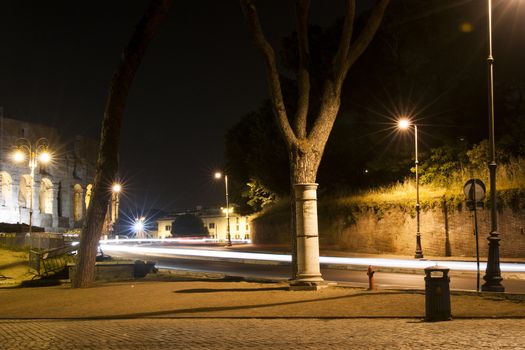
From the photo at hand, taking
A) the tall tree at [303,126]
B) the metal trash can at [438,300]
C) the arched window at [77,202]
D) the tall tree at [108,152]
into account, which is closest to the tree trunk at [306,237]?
the tall tree at [303,126]

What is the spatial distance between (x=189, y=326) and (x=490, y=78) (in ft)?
35.2

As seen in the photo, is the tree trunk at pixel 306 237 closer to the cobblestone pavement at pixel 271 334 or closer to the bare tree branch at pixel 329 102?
the bare tree branch at pixel 329 102

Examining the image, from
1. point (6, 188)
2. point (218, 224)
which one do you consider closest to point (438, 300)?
point (6, 188)

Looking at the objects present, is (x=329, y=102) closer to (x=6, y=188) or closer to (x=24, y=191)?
(x=6, y=188)

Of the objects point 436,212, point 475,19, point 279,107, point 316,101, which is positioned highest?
point 475,19

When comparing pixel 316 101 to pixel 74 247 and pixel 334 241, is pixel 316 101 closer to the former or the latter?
pixel 334 241

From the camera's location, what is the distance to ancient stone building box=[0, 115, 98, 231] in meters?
69.4

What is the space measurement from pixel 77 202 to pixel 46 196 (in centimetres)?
718

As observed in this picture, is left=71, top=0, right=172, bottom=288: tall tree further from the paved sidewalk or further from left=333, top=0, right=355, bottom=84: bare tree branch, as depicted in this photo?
left=333, top=0, right=355, bottom=84: bare tree branch

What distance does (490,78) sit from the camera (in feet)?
55.6

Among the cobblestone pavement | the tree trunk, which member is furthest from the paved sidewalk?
the tree trunk

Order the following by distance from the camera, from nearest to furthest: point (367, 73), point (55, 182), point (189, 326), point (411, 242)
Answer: point (189, 326), point (411, 242), point (367, 73), point (55, 182)

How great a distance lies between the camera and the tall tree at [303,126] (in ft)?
55.0

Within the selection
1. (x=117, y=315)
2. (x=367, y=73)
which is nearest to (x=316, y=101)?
(x=367, y=73)
